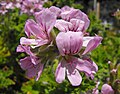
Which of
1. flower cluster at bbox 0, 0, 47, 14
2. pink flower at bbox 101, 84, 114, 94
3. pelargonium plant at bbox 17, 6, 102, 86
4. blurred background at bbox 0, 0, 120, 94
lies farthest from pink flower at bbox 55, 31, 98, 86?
flower cluster at bbox 0, 0, 47, 14

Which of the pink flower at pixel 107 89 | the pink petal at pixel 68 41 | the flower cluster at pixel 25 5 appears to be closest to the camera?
the pink petal at pixel 68 41

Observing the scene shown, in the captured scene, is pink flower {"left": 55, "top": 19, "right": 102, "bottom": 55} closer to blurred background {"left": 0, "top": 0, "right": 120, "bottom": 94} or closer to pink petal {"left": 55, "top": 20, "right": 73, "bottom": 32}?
pink petal {"left": 55, "top": 20, "right": 73, "bottom": 32}

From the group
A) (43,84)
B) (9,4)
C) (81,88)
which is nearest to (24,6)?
(9,4)

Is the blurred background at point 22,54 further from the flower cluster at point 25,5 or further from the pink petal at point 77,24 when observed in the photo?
the pink petal at point 77,24

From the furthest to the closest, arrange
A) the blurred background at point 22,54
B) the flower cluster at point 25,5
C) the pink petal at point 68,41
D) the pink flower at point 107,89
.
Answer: the flower cluster at point 25,5
the blurred background at point 22,54
the pink flower at point 107,89
the pink petal at point 68,41

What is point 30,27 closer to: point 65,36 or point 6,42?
point 65,36

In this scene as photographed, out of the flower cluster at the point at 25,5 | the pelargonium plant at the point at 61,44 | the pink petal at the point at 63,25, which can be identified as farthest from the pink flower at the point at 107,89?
the flower cluster at the point at 25,5

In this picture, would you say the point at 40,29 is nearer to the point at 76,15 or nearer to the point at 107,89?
the point at 76,15

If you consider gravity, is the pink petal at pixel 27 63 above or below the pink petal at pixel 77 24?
below
